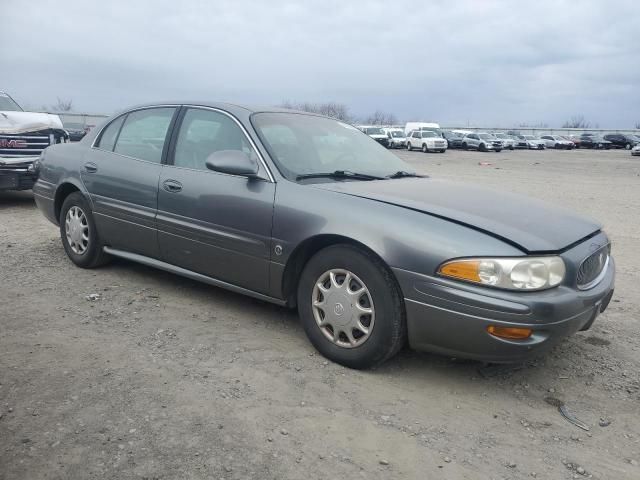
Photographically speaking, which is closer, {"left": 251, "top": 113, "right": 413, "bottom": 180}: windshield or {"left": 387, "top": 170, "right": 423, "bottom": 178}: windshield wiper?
{"left": 251, "top": 113, "right": 413, "bottom": 180}: windshield

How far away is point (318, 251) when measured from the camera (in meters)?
3.51

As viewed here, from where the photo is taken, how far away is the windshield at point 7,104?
9.41 m

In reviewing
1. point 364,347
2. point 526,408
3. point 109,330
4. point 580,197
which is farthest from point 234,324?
point 580,197

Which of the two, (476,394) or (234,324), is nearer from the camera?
(476,394)

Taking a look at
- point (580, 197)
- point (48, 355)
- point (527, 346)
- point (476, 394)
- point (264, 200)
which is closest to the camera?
point (527, 346)

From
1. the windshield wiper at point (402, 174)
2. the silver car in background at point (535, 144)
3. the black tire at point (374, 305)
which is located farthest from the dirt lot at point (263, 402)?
the silver car in background at point (535, 144)

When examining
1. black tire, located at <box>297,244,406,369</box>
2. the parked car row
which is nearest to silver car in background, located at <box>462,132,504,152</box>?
the parked car row

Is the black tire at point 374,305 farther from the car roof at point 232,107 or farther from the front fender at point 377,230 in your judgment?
the car roof at point 232,107

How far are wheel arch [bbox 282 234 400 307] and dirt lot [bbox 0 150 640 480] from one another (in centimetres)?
36

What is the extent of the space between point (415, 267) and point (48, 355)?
2237 mm

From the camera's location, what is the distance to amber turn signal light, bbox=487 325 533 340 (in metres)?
2.89

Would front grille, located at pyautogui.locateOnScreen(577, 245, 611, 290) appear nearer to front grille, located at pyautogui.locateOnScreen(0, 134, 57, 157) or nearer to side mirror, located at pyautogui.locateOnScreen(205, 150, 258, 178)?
side mirror, located at pyautogui.locateOnScreen(205, 150, 258, 178)

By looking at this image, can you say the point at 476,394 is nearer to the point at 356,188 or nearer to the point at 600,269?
the point at 600,269

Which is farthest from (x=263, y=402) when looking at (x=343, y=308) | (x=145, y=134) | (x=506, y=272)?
(x=145, y=134)
